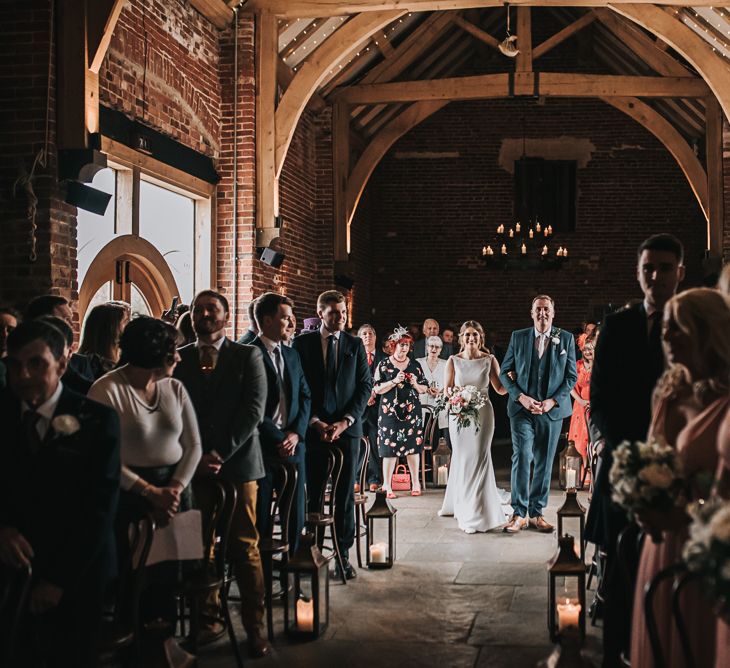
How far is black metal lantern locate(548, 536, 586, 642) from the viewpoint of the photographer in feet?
12.8

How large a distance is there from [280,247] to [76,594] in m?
8.72

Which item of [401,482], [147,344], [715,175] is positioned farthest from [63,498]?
[715,175]

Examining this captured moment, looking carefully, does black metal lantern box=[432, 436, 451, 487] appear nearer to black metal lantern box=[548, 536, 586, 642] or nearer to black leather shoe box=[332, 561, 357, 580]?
black leather shoe box=[332, 561, 357, 580]

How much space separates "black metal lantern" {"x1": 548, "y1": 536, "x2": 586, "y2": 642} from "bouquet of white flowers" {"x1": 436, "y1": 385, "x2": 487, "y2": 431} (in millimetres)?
2939

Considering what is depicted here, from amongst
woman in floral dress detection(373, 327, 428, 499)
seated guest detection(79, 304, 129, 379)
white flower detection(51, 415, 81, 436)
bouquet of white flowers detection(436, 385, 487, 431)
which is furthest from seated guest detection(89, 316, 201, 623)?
woman in floral dress detection(373, 327, 428, 499)

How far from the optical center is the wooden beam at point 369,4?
353 inches

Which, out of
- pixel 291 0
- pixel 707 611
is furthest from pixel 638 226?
pixel 707 611

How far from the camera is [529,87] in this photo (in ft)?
40.2

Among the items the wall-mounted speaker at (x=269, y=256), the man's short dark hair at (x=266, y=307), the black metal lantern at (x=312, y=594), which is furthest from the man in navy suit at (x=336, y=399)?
the wall-mounted speaker at (x=269, y=256)

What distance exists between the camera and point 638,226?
55.7ft

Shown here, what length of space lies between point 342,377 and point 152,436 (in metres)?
2.34

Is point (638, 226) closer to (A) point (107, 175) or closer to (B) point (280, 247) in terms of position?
(B) point (280, 247)

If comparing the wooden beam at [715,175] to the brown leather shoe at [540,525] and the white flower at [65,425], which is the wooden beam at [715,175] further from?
the white flower at [65,425]

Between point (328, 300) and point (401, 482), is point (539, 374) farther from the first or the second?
point (401, 482)
